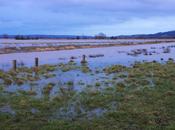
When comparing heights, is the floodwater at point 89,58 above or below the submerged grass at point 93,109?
below

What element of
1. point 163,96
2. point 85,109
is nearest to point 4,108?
point 85,109

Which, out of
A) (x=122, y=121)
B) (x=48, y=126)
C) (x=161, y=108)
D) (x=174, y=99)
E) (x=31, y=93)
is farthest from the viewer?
(x=31, y=93)

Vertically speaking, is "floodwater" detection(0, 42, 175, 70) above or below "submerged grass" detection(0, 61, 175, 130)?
below

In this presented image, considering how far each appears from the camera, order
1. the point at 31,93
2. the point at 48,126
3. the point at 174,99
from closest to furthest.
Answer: the point at 48,126 < the point at 174,99 < the point at 31,93

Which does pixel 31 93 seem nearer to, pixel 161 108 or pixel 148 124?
pixel 161 108

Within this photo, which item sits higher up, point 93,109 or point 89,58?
point 93,109

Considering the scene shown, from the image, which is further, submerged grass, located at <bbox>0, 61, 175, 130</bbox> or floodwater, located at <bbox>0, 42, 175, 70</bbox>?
floodwater, located at <bbox>0, 42, 175, 70</bbox>

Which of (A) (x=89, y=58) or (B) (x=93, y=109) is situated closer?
(B) (x=93, y=109)

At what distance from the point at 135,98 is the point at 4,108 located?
614cm

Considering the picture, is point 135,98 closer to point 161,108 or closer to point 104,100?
point 104,100

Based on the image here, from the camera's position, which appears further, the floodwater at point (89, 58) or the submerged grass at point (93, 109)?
the floodwater at point (89, 58)

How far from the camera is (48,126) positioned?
11.6 metres

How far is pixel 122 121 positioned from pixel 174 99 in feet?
16.5

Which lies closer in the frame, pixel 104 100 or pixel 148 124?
pixel 148 124
